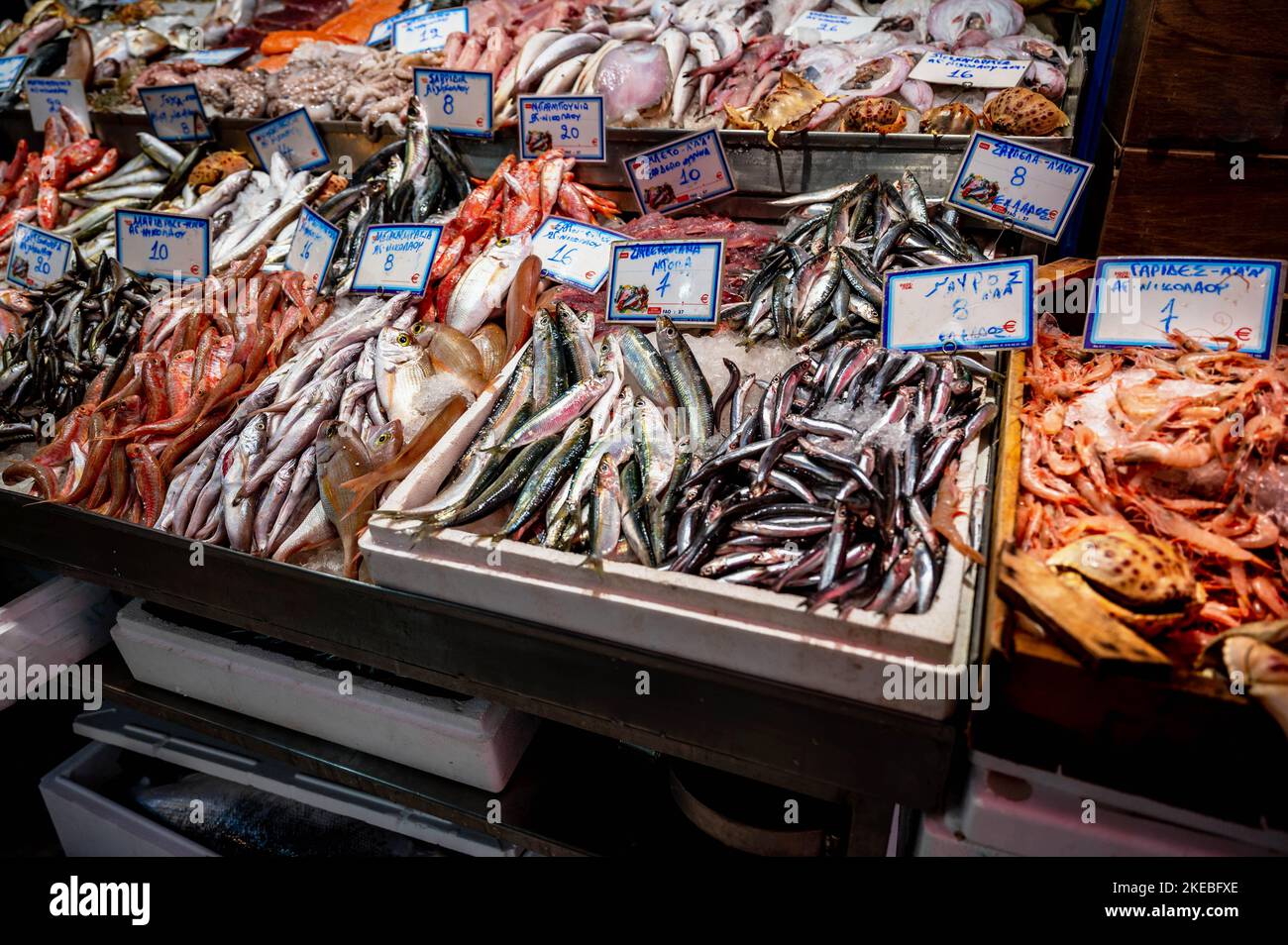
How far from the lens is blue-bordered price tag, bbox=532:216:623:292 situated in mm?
3072

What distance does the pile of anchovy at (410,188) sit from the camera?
12.3ft

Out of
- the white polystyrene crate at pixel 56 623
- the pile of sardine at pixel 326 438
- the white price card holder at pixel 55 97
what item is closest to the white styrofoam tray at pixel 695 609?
the pile of sardine at pixel 326 438

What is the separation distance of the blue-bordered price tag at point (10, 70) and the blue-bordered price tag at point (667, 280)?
5414mm

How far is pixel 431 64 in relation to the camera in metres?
4.73

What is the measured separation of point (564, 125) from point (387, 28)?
2578mm

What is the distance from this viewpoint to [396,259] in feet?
10.5

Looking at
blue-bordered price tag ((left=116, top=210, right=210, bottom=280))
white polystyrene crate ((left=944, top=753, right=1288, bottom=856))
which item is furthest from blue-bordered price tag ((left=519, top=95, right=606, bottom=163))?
white polystyrene crate ((left=944, top=753, right=1288, bottom=856))

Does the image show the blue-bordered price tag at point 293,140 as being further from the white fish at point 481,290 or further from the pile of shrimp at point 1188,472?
the pile of shrimp at point 1188,472

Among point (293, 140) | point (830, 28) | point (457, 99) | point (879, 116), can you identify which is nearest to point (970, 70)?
point (879, 116)

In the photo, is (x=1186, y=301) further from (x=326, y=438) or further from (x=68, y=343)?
(x=68, y=343)
